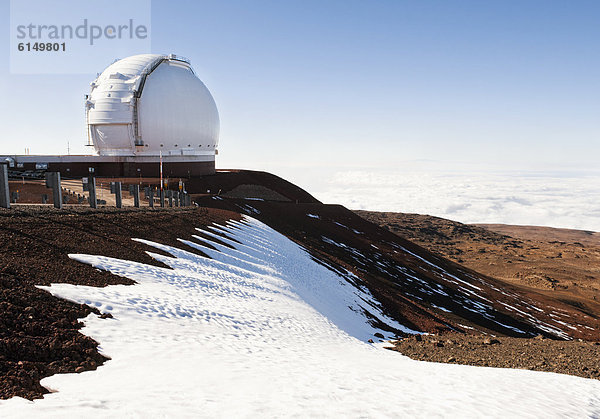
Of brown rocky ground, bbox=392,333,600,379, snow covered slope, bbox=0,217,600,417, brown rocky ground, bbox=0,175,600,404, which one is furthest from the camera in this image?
brown rocky ground, bbox=392,333,600,379

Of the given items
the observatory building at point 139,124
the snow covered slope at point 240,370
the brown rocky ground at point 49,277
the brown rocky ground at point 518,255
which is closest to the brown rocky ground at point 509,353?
the snow covered slope at point 240,370

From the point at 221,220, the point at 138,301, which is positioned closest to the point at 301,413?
the point at 138,301

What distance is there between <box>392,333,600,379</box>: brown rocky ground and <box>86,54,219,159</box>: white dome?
40.8 meters

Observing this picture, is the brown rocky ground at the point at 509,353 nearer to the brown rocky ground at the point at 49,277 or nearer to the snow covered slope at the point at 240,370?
the snow covered slope at the point at 240,370

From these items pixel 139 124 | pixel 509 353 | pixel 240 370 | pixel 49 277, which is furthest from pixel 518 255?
pixel 49 277

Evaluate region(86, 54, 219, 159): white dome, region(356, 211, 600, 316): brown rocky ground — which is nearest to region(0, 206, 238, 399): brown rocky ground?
region(86, 54, 219, 159): white dome

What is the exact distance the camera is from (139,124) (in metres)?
44.8

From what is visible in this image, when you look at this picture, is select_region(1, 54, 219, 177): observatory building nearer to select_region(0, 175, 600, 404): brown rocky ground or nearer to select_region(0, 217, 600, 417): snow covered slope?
select_region(0, 175, 600, 404): brown rocky ground

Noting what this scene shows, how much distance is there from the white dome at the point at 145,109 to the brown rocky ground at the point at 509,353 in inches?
1608

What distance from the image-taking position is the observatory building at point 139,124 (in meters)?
44.3

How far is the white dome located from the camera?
44500mm

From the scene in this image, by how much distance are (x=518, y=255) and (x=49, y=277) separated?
6870 cm

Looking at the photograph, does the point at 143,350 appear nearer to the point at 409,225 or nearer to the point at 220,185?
the point at 220,185

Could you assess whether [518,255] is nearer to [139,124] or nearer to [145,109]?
[145,109]
